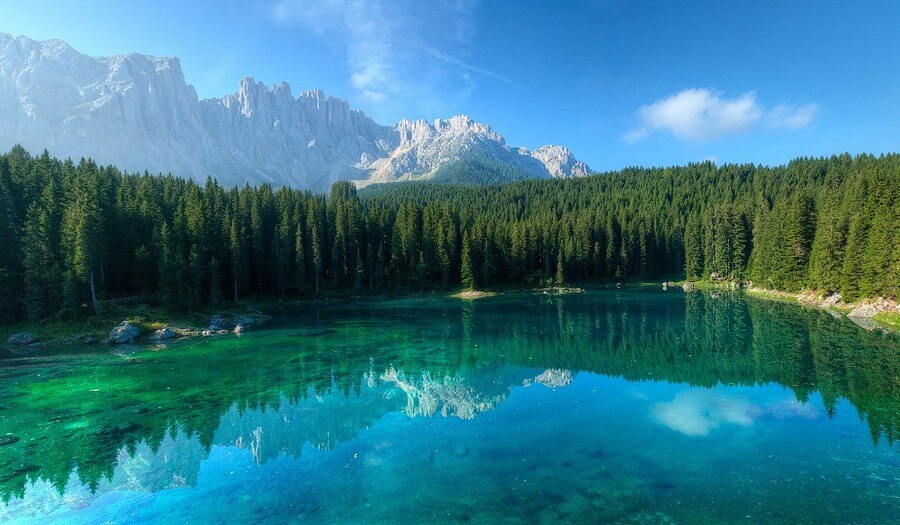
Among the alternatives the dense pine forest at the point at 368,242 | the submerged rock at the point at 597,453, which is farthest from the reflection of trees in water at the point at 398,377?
the dense pine forest at the point at 368,242

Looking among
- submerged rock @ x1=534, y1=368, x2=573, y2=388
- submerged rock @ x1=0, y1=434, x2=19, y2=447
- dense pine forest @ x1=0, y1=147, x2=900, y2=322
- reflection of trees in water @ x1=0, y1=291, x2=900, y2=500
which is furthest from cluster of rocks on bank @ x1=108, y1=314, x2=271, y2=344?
submerged rock @ x1=534, y1=368, x2=573, y2=388

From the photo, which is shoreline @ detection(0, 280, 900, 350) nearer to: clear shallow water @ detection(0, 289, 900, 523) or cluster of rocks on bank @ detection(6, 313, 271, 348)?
cluster of rocks on bank @ detection(6, 313, 271, 348)

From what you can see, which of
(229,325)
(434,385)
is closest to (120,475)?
(434,385)

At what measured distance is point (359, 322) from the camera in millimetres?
64750

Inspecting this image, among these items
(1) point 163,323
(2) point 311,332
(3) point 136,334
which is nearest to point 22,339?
(3) point 136,334

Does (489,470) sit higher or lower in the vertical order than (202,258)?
lower

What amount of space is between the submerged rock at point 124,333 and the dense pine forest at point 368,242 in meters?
6.84

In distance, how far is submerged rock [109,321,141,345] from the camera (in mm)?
49656

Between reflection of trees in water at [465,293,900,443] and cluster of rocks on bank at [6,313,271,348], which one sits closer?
reflection of trees in water at [465,293,900,443]

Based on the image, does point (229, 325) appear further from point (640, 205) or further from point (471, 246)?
point (640, 205)

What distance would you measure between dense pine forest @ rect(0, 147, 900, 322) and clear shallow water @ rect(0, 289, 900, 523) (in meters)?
16.8

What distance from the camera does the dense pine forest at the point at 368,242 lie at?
54.7 meters

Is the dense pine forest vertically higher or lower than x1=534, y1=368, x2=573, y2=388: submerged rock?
higher

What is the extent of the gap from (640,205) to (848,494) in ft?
532
